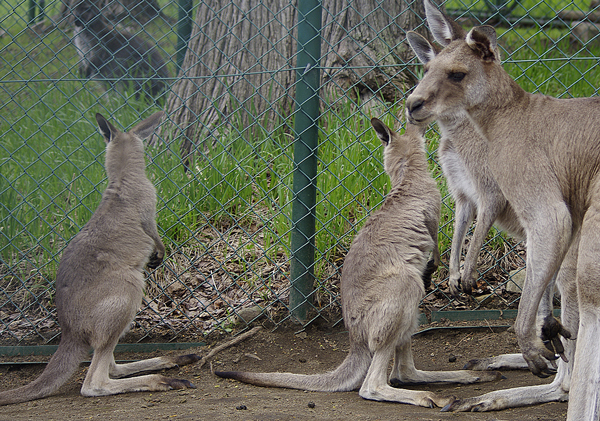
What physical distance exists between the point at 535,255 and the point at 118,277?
227 cm

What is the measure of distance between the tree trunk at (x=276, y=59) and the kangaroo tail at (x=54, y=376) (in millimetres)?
2182

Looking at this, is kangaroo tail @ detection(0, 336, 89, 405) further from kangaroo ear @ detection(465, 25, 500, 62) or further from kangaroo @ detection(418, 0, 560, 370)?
kangaroo ear @ detection(465, 25, 500, 62)

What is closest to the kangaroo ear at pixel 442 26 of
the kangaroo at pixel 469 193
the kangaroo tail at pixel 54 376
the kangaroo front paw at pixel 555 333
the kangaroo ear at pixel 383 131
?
the kangaroo at pixel 469 193

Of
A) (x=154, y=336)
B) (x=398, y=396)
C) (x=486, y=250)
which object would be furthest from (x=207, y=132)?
(x=398, y=396)

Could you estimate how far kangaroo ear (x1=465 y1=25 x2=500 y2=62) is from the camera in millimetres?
2697

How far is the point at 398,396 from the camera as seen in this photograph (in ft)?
9.71

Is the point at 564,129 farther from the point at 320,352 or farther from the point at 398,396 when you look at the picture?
the point at 320,352

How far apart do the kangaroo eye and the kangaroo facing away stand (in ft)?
2.39

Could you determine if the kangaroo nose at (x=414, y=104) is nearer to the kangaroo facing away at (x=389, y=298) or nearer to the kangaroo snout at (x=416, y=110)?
the kangaroo snout at (x=416, y=110)

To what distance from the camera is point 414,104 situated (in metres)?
2.75

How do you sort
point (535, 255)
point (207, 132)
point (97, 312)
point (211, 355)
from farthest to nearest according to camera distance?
1. point (207, 132)
2. point (211, 355)
3. point (97, 312)
4. point (535, 255)

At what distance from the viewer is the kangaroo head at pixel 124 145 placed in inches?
149

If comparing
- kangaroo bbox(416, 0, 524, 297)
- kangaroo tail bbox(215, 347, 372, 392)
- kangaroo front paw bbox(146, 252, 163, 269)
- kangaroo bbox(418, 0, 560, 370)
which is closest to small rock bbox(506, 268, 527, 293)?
kangaroo bbox(418, 0, 560, 370)

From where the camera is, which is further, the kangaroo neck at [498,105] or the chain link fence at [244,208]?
the chain link fence at [244,208]
